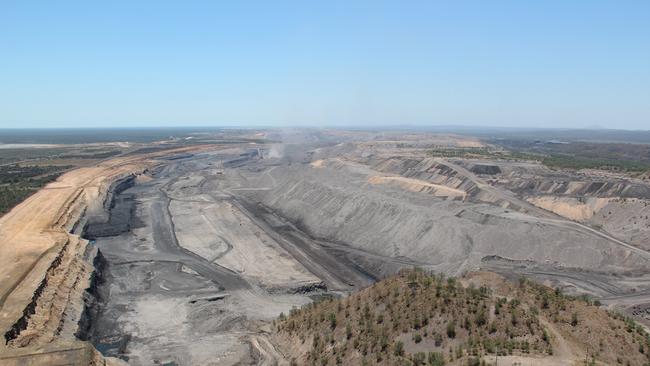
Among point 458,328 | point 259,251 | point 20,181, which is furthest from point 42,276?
point 20,181

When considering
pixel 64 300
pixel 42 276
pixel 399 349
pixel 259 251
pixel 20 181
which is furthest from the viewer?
pixel 20 181

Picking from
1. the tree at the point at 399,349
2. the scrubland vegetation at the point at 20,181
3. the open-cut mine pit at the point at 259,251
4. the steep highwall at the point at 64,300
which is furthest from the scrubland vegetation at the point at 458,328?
the scrubland vegetation at the point at 20,181

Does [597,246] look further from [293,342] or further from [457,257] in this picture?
[293,342]

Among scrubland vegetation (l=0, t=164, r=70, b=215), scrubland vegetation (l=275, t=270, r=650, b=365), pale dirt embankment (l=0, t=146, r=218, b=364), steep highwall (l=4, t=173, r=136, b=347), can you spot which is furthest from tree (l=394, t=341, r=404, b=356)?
scrubland vegetation (l=0, t=164, r=70, b=215)

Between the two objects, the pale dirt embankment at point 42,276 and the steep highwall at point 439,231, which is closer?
the pale dirt embankment at point 42,276

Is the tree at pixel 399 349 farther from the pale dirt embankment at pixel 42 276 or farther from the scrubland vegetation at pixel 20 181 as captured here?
the scrubland vegetation at pixel 20 181

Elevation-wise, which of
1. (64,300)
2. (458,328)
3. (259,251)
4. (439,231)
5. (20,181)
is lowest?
(259,251)

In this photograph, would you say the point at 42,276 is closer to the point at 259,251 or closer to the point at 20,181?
the point at 259,251
